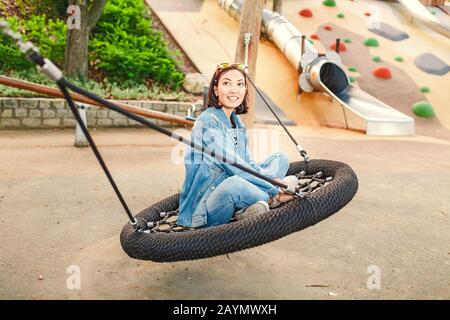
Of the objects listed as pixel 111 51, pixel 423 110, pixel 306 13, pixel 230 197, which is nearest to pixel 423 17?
pixel 306 13

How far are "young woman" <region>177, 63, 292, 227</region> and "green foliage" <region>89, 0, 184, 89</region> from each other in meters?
8.02

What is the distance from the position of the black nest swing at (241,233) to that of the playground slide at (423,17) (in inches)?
594

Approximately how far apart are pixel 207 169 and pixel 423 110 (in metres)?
10.3

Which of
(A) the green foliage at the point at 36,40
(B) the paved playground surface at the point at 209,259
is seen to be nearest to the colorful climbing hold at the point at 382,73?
(B) the paved playground surface at the point at 209,259

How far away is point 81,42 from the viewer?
1079 centimetres

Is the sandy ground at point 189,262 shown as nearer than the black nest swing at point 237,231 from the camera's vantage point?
No

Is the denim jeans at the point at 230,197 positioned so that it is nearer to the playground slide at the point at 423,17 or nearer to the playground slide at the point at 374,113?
the playground slide at the point at 374,113

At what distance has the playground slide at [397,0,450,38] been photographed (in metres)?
16.4

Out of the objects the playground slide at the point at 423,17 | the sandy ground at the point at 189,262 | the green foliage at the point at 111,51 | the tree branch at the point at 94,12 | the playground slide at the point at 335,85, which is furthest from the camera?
the playground slide at the point at 423,17

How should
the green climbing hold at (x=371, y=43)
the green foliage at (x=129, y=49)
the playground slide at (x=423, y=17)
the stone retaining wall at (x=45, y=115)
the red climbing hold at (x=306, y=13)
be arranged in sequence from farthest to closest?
the red climbing hold at (x=306, y=13), the playground slide at (x=423, y=17), the green climbing hold at (x=371, y=43), the green foliage at (x=129, y=49), the stone retaining wall at (x=45, y=115)

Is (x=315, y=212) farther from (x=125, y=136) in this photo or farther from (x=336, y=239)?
(x=125, y=136)

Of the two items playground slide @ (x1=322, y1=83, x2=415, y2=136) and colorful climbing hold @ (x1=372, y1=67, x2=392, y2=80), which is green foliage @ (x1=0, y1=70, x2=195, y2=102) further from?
colorful climbing hold @ (x1=372, y1=67, x2=392, y2=80)

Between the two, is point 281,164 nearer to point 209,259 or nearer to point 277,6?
point 209,259

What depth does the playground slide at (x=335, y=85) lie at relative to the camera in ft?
36.2
